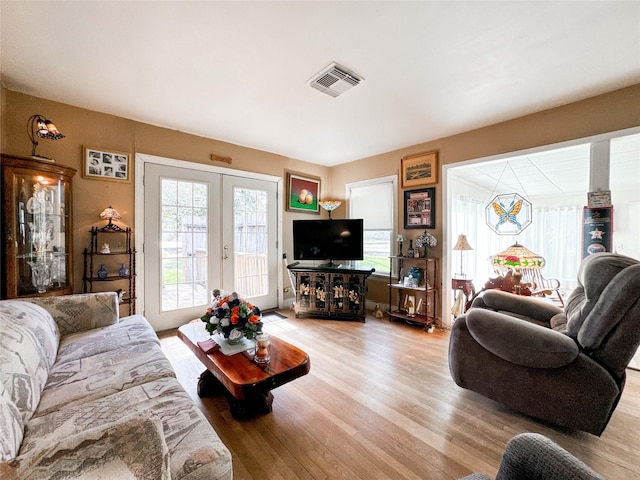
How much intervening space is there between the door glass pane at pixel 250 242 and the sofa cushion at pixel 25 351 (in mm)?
2181

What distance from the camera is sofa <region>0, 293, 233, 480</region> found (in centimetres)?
67

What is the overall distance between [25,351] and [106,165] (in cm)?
221

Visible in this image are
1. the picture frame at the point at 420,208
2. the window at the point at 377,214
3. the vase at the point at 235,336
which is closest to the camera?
the vase at the point at 235,336

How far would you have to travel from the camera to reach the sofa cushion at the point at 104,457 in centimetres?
63

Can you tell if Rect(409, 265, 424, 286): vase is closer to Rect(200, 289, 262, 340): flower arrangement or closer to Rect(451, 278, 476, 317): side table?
Rect(451, 278, 476, 317): side table

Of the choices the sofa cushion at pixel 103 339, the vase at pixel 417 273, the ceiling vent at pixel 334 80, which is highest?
the ceiling vent at pixel 334 80

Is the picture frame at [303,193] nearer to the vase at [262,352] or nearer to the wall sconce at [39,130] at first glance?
the wall sconce at [39,130]

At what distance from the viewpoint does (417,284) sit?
3.56 m

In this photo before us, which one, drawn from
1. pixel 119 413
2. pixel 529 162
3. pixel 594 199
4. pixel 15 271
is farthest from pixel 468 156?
pixel 15 271

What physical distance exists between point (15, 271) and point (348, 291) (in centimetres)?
333

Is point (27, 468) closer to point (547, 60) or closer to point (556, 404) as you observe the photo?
point (556, 404)

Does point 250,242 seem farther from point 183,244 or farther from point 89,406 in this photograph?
point 89,406

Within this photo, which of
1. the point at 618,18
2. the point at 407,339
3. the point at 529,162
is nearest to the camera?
the point at 618,18

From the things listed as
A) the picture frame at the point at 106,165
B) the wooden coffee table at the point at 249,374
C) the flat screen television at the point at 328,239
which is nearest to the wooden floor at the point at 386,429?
the wooden coffee table at the point at 249,374
